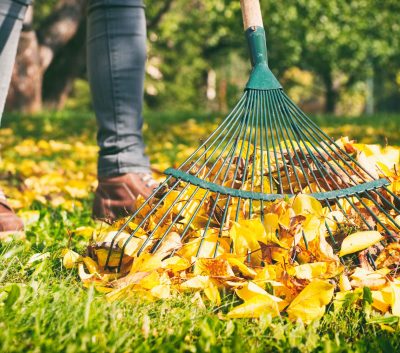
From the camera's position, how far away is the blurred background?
34.3 ft

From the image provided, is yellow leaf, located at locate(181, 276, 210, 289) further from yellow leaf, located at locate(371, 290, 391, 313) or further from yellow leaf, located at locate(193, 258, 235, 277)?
yellow leaf, located at locate(371, 290, 391, 313)

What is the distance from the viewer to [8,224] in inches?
72.1

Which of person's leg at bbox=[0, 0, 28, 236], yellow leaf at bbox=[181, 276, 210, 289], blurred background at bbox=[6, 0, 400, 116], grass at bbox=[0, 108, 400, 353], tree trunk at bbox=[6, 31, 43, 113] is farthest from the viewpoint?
blurred background at bbox=[6, 0, 400, 116]

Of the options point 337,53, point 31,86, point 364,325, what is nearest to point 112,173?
point 364,325

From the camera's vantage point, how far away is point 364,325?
1.22 metres

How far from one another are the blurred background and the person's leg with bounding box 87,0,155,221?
721 centimetres

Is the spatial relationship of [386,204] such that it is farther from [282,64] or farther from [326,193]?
[282,64]

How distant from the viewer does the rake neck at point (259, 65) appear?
1713 millimetres

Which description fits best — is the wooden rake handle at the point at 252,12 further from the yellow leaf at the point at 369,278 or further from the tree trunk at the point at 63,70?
the tree trunk at the point at 63,70

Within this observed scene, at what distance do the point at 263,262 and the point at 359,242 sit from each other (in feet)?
0.82

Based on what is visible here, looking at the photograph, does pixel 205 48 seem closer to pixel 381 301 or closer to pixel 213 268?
pixel 213 268

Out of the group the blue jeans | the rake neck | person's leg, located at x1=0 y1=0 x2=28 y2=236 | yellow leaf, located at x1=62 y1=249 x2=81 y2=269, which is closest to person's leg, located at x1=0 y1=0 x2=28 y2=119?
person's leg, located at x1=0 y1=0 x2=28 y2=236

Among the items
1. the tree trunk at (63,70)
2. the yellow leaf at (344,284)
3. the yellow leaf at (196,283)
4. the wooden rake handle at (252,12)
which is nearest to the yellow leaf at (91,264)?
the yellow leaf at (196,283)

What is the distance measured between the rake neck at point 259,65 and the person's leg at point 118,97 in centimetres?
60
